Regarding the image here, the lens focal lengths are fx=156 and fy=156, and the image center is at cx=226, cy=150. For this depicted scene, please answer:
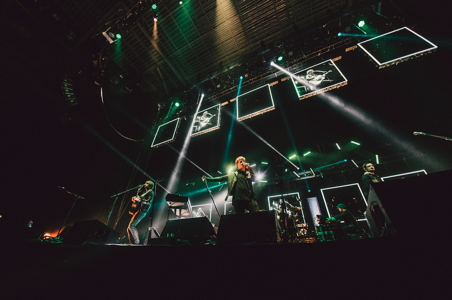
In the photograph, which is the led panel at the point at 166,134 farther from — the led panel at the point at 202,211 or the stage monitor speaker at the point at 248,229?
the led panel at the point at 202,211

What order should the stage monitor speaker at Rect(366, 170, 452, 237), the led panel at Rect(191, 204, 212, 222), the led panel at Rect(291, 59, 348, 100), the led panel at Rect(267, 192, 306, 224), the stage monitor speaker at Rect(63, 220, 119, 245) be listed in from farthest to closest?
the led panel at Rect(191, 204, 212, 222) → the led panel at Rect(267, 192, 306, 224) → the led panel at Rect(291, 59, 348, 100) → the stage monitor speaker at Rect(63, 220, 119, 245) → the stage monitor speaker at Rect(366, 170, 452, 237)

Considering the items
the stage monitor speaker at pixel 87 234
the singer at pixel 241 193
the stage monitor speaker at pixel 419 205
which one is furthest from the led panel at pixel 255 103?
the stage monitor speaker at pixel 87 234

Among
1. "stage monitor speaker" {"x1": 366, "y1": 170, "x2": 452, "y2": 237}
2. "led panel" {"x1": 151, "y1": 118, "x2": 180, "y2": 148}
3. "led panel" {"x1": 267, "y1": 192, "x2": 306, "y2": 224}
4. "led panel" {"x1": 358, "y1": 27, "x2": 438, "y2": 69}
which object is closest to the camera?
"stage monitor speaker" {"x1": 366, "y1": 170, "x2": 452, "y2": 237}

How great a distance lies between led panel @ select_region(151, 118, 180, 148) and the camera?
5.99 meters

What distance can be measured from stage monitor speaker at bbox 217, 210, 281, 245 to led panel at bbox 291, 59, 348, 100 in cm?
353

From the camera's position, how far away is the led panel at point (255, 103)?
4754 millimetres

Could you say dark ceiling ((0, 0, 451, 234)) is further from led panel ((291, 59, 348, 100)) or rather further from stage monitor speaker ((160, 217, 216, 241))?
stage monitor speaker ((160, 217, 216, 241))

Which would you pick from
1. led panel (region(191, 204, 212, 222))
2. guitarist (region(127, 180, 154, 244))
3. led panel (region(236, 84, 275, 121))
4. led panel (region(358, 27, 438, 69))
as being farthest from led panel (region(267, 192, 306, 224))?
led panel (region(358, 27, 438, 69))

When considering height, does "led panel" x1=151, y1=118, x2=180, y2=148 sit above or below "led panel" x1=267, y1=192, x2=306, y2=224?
above

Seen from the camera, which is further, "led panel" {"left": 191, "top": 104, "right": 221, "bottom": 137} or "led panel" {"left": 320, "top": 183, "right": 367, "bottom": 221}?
"led panel" {"left": 320, "top": 183, "right": 367, "bottom": 221}

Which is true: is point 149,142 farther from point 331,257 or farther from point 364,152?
point 364,152

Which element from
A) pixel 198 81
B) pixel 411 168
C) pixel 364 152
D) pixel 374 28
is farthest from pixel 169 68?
pixel 411 168

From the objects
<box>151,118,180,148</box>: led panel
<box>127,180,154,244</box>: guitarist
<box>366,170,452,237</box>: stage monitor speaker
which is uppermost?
<box>151,118,180,148</box>: led panel

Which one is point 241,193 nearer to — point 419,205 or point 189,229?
point 189,229
